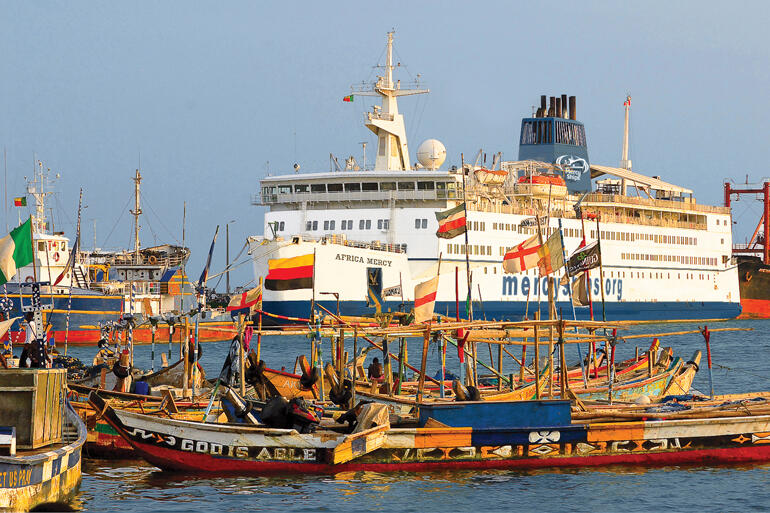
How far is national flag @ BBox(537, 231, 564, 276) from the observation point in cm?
2797

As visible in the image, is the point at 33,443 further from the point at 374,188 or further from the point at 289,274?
the point at 374,188

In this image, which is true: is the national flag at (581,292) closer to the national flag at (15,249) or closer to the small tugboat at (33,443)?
the national flag at (15,249)

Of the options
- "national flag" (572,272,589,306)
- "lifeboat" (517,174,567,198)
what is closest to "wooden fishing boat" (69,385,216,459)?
"national flag" (572,272,589,306)

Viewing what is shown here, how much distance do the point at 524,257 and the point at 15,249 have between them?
1299 cm

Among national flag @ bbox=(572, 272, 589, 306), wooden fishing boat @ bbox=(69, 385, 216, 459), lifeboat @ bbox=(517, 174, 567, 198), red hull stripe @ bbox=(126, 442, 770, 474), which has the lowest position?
red hull stripe @ bbox=(126, 442, 770, 474)

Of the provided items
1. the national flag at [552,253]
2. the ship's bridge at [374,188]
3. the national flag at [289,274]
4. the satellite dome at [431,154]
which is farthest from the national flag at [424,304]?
the satellite dome at [431,154]

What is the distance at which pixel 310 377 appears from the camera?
24797 mm

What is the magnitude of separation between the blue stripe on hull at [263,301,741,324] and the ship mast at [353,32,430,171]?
35.8 feet

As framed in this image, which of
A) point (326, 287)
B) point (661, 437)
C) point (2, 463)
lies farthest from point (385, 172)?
point (2, 463)

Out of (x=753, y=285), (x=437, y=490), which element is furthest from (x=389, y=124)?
(x=437, y=490)

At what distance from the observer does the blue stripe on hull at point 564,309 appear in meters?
58.8

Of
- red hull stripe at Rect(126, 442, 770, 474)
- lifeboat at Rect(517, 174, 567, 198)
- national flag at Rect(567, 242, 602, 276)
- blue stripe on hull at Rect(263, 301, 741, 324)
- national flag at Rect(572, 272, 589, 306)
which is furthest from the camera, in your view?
lifeboat at Rect(517, 174, 567, 198)

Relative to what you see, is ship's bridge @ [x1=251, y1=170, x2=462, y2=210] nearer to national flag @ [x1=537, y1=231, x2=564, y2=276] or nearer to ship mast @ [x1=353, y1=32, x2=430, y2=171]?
ship mast @ [x1=353, y1=32, x2=430, y2=171]

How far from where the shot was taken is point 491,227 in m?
67.8
